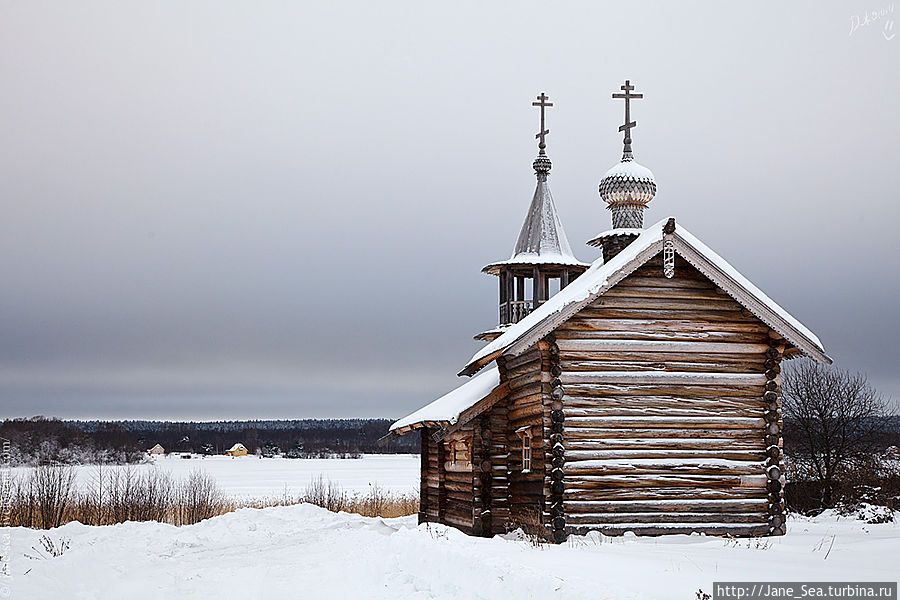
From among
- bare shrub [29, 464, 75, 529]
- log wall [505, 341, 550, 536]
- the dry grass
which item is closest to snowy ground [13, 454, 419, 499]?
the dry grass

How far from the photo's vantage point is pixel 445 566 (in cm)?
1261

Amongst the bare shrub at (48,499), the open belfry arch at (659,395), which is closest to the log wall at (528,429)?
the open belfry arch at (659,395)

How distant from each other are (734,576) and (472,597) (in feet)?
10.5

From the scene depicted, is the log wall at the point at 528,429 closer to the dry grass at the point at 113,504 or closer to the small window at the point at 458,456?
the small window at the point at 458,456

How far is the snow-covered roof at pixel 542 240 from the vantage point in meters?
29.5

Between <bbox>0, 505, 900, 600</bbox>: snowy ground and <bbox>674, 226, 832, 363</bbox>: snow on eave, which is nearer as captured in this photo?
<bbox>0, 505, 900, 600</bbox>: snowy ground

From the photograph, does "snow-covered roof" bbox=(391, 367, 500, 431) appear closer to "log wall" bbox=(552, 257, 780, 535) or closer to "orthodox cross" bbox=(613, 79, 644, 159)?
"log wall" bbox=(552, 257, 780, 535)

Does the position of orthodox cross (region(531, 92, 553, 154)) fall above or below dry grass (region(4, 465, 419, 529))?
above

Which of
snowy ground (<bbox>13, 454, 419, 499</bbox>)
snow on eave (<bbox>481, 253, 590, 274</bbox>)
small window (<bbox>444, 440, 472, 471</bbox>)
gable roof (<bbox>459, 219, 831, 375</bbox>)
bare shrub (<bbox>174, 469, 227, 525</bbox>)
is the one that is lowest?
snowy ground (<bbox>13, 454, 419, 499</bbox>)

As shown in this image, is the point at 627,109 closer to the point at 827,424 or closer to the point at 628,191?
the point at 628,191

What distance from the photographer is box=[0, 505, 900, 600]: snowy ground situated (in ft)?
37.6

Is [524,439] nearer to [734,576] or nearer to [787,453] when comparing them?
[734,576]

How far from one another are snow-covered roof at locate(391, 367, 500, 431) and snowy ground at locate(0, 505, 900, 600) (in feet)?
10.8

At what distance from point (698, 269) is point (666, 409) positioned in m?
2.84
